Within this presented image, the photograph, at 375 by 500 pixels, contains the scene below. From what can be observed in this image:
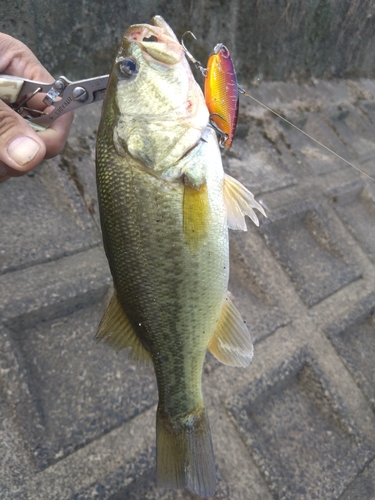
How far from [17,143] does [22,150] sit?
30 millimetres

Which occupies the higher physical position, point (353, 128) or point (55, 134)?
point (55, 134)

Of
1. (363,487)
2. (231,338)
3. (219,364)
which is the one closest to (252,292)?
(219,364)

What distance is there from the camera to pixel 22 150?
61.9 inches

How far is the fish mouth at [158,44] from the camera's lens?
1502mm

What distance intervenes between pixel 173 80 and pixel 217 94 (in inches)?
6.6

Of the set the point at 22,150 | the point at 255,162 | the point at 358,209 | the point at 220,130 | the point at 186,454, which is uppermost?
the point at 220,130

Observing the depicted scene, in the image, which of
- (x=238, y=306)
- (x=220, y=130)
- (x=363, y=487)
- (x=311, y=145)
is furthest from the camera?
(x=311, y=145)

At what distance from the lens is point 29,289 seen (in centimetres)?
237

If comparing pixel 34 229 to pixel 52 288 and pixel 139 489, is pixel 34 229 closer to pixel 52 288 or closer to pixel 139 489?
pixel 52 288

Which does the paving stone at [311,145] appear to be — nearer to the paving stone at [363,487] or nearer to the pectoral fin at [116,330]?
the paving stone at [363,487]

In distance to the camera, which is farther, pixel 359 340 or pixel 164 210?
pixel 359 340

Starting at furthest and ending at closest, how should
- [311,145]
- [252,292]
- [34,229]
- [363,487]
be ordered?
[311,145]
[252,292]
[34,229]
[363,487]

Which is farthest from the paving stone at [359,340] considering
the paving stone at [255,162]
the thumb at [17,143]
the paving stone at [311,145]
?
the thumb at [17,143]

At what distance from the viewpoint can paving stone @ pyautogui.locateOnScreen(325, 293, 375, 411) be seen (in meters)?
3.05
